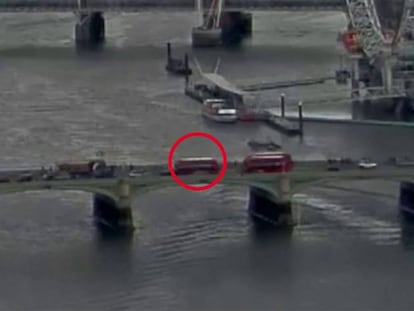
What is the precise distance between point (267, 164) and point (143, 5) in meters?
11.0

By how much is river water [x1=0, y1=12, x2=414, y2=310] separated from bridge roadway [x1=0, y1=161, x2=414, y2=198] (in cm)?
24

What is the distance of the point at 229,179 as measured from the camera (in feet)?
47.6

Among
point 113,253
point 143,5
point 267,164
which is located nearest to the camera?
point 113,253

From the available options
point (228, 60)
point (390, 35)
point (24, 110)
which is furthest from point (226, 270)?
point (228, 60)

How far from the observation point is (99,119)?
19234mm

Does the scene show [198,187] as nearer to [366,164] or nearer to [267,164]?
[267,164]

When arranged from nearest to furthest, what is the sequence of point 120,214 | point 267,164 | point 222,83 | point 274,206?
point 120,214 → point 274,206 → point 267,164 → point 222,83

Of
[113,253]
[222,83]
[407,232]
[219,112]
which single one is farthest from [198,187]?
[222,83]

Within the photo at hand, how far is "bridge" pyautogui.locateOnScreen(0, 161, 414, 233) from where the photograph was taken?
14289 millimetres

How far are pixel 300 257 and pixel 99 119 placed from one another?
5.98 metres

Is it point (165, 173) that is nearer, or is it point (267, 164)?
point (165, 173)

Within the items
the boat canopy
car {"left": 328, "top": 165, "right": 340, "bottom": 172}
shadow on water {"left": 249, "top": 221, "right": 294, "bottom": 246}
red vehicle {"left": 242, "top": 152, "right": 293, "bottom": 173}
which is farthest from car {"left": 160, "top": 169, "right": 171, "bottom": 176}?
the boat canopy

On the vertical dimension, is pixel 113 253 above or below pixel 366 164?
below

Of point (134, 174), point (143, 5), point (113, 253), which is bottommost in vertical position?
point (113, 253)
